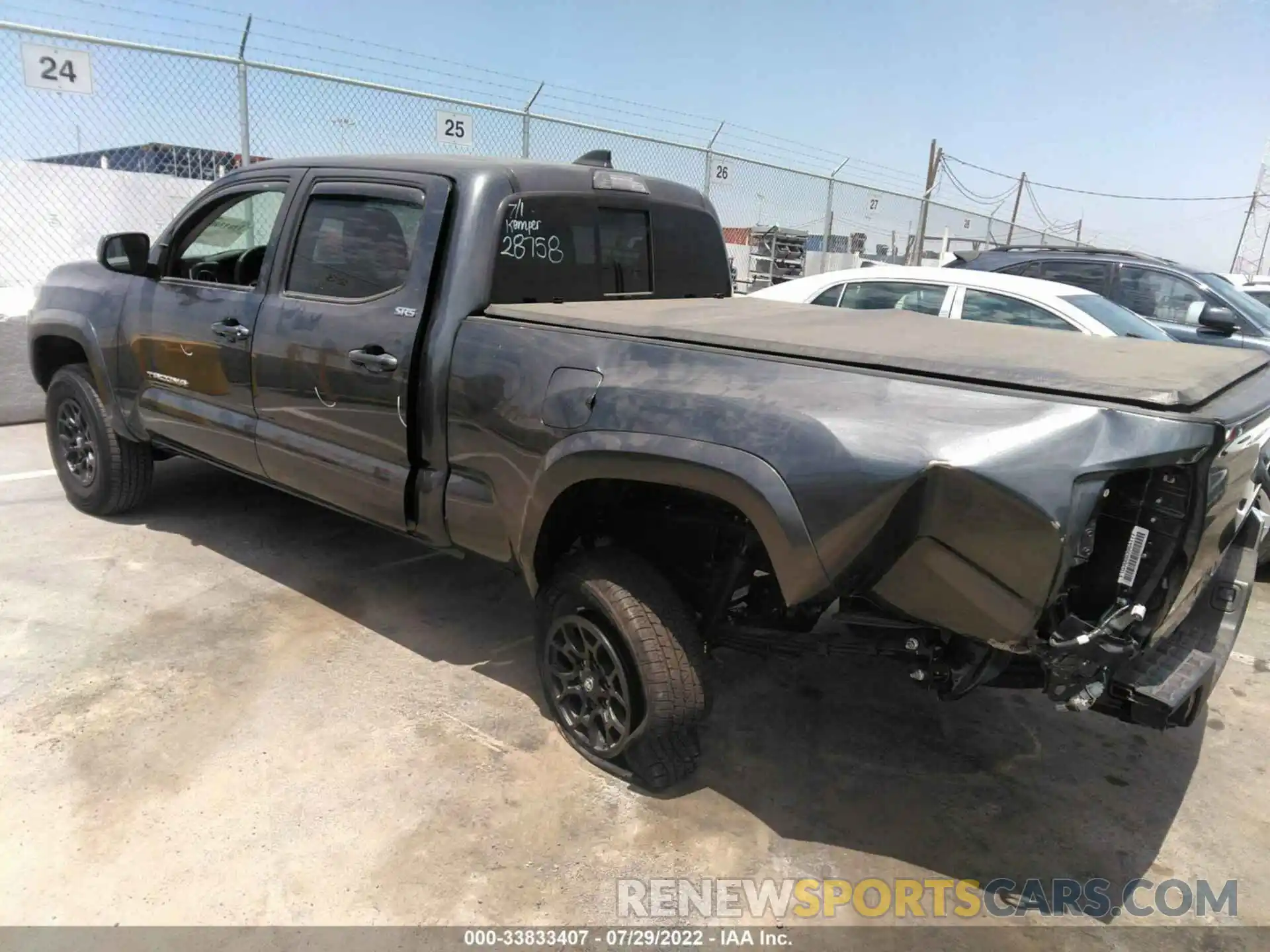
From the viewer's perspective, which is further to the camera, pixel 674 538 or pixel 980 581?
pixel 674 538

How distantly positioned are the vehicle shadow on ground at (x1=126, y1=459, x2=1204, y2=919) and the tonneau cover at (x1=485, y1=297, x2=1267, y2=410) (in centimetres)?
150

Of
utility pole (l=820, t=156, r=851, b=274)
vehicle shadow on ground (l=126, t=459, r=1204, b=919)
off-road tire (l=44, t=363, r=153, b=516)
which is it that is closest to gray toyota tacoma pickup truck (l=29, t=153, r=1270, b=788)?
off-road tire (l=44, t=363, r=153, b=516)

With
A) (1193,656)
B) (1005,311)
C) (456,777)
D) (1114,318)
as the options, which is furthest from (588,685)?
(1114,318)

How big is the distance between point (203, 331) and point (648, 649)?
8.97 ft

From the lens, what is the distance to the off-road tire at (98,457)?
15.5 ft

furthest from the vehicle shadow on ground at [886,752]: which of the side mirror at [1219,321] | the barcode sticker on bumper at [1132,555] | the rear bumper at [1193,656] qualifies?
the side mirror at [1219,321]

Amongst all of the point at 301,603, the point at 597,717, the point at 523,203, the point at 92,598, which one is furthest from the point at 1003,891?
the point at 92,598

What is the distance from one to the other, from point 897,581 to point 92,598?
373 centimetres

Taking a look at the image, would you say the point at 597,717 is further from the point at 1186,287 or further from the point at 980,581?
the point at 1186,287

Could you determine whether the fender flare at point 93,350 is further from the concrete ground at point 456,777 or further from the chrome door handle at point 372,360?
the chrome door handle at point 372,360

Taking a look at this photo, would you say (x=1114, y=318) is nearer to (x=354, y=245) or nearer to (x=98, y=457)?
(x=354, y=245)

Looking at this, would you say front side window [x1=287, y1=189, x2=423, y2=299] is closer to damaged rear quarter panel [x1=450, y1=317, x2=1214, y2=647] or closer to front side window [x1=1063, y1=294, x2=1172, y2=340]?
damaged rear quarter panel [x1=450, y1=317, x2=1214, y2=647]

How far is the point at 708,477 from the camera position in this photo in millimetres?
2344

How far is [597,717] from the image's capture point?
294 centimetres
